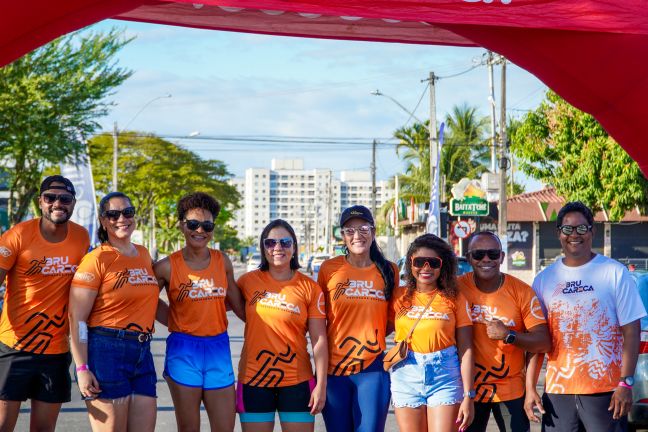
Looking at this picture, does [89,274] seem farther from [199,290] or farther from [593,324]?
[593,324]

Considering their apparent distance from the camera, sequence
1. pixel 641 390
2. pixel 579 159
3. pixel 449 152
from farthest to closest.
Answer: pixel 449 152 → pixel 579 159 → pixel 641 390

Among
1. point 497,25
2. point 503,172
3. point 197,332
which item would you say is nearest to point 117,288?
point 197,332

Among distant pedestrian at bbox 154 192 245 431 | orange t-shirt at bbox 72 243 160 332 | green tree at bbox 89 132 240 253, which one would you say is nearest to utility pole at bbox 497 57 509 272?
distant pedestrian at bbox 154 192 245 431

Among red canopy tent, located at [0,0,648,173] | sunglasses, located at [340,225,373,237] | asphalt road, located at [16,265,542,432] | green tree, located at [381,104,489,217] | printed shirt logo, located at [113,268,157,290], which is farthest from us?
green tree, located at [381,104,489,217]

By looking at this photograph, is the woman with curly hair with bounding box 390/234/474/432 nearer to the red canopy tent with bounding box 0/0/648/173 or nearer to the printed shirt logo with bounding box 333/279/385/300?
the printed shirt logo with bounding box 333/279/385/300

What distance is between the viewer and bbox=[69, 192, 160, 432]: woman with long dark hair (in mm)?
5723

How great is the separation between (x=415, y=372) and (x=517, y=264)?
40421 millimetres

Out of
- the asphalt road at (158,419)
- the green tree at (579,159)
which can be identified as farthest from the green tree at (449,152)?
the asphalt road at (158,419)

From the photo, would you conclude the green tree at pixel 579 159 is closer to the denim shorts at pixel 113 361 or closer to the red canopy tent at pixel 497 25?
the red canopy tent at pixel 497 25

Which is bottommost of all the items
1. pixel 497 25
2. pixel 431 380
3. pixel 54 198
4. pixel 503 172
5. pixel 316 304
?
pixel 431 380

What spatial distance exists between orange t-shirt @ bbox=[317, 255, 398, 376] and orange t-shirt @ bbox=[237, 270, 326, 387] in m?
Answer: 0.11

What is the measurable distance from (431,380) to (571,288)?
3.32ft

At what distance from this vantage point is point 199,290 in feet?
19.9

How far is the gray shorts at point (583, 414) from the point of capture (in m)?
5.59
